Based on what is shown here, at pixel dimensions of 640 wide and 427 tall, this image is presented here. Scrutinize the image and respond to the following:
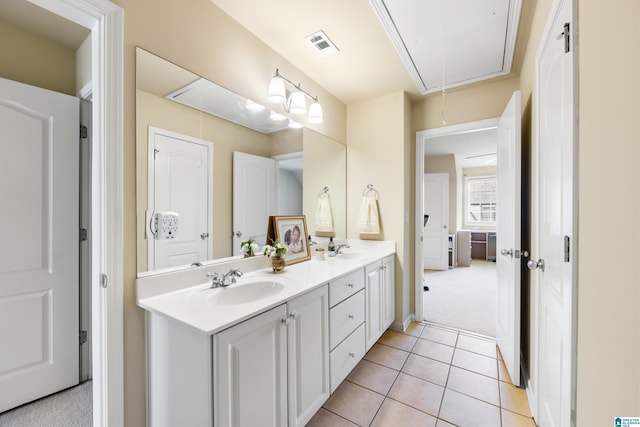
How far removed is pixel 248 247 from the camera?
1.79 meters

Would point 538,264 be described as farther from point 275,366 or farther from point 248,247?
point 248,247

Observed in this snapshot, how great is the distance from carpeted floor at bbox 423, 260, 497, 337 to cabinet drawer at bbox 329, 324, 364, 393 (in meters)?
1.35

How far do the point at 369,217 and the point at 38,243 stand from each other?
8.44 ft

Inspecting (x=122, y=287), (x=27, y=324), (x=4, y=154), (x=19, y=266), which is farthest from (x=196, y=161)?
(x=27, y=324)

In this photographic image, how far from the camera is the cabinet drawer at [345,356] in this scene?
1.64 metres

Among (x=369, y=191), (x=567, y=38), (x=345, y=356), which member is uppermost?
(x=567, y=38)

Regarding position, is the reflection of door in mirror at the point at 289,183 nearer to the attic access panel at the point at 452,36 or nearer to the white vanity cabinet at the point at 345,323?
the white vanity cabinet at the point at 345,323

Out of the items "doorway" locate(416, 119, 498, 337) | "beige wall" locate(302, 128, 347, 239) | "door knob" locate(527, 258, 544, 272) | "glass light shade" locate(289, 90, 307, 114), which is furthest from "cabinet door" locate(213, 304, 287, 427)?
"doorway" locate(416, 119, 498, 337)

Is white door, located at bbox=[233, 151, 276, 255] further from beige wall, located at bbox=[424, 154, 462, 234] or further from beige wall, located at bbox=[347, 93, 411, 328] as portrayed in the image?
beige wall, located at bbox=[424, 154, 462, 234]

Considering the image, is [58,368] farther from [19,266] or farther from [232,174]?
[232,174]

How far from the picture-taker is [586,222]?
2.69 ft

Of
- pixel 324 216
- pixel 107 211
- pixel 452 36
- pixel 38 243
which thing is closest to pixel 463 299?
pixel 324 216

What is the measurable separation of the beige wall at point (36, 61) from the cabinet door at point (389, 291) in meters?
2.89

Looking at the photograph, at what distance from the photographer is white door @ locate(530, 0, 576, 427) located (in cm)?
95
